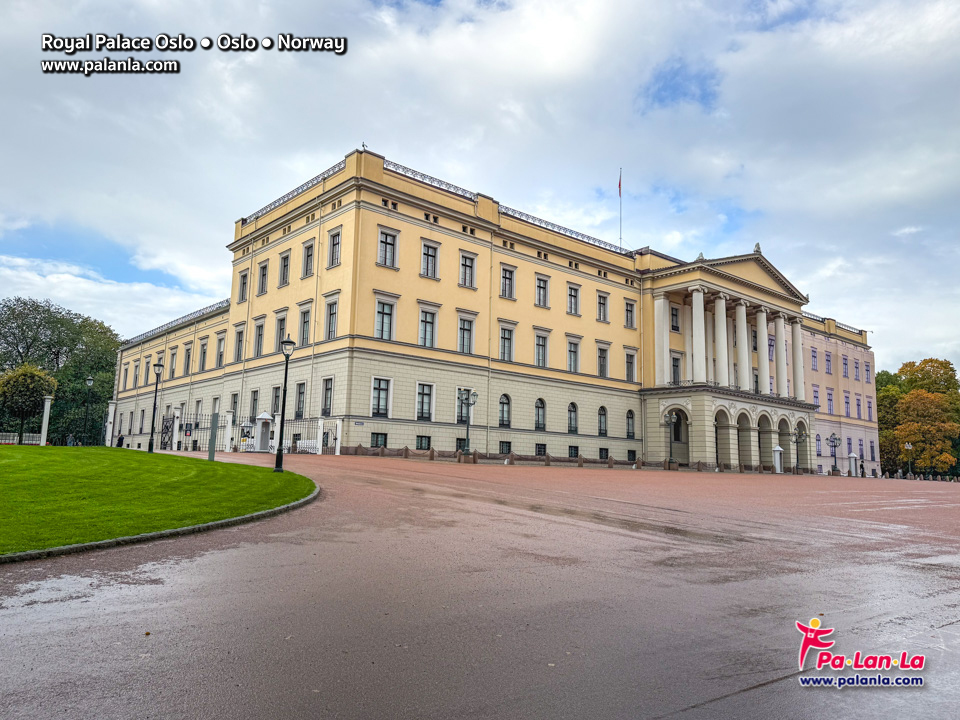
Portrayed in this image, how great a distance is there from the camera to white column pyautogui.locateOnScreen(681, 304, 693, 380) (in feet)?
179

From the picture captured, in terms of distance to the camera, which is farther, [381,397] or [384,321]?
[384,321]

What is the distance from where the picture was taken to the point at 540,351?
47.9 meters

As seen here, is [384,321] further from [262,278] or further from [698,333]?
[698,333]

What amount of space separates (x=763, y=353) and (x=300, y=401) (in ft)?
130

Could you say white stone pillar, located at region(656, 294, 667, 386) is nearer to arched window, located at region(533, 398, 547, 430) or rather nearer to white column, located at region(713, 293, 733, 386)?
white column, located at region(713, 293, 733, 386)

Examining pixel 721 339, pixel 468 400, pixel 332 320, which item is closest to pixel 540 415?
pixel 468 400

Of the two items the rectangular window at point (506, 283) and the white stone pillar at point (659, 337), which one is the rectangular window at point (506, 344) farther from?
the white stone pillar at point (659, 337)

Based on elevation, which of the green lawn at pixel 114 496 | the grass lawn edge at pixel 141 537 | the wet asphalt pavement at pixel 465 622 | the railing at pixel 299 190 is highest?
the railing at pixel 299 190

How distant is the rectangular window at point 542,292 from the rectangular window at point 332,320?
15.3 m

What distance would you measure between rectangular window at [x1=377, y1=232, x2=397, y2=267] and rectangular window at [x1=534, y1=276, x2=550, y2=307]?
12.4m

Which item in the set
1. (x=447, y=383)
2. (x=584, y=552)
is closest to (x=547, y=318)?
(x=447, y=383)

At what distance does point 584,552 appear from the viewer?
369 inches

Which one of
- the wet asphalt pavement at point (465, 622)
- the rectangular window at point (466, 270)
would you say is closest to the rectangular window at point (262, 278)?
the rectangular window at point (466, 270)

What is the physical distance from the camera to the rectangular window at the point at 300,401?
131 feet
